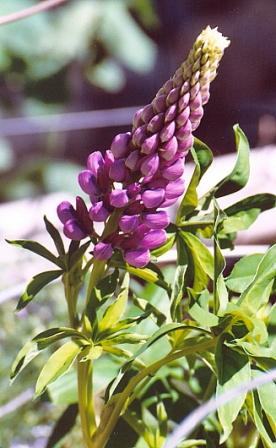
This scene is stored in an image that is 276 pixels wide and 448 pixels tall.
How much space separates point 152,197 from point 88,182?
61mm

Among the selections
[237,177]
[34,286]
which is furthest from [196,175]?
[34,286]

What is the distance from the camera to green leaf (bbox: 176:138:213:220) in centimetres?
74

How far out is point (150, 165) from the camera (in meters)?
0.65

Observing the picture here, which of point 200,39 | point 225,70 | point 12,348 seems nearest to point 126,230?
point 200,39

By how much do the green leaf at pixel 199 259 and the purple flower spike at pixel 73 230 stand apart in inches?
3.8

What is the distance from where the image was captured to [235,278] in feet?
2.55

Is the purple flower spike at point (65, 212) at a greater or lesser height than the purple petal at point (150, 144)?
lesser

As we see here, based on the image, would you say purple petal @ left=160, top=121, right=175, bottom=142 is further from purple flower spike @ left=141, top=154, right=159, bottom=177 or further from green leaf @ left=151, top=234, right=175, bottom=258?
green leaf @ left=151, top=234, right=175, bottom=258

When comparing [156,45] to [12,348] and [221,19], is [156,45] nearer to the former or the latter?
[221,19]

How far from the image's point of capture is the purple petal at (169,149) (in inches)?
25.6

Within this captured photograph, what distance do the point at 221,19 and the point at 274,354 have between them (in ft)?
6.02

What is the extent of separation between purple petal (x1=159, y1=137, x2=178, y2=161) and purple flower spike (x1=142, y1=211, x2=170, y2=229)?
45 millimetres

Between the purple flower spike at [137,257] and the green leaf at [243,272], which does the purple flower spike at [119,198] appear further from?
the green leaf at [243,272]

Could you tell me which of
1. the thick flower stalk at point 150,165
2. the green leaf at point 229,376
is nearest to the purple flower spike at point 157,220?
the thick flower stalk at point 150,165
